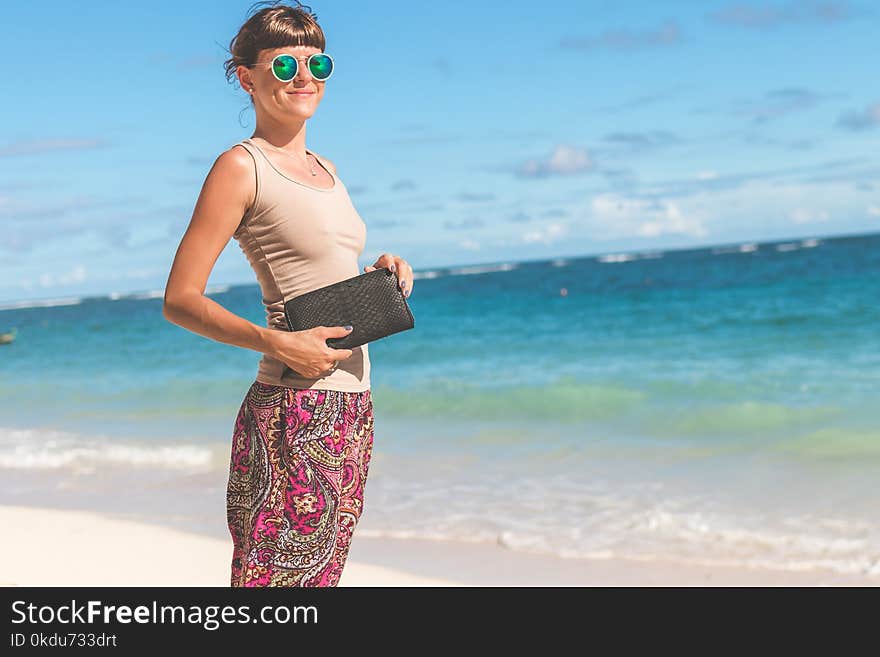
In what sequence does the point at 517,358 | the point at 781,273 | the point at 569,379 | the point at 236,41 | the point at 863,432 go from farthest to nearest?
the point at 781,273
the point at 517,358
the point at 569,379
the point at 863,432
the point at 236,41

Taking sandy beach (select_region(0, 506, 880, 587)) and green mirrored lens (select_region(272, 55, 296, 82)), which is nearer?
green mirrored lens (select_region(272, 55, 296, 82))

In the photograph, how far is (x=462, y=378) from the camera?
14.8 meters

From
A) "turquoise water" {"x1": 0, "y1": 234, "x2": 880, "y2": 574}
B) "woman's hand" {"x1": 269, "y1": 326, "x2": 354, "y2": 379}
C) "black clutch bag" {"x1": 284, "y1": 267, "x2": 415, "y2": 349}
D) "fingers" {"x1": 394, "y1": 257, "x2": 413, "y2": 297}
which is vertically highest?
"turquoise water" {"x1": 0, "y1": 234, "x2": 880, "y2": 574}

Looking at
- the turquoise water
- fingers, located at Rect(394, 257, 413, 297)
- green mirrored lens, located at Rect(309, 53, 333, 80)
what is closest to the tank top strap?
green mirrored lens, located at Rect(309, 53, 333, 80)

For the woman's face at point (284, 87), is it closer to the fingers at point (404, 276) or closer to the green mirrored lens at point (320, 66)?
the green mirrored lens at point (320, 66)

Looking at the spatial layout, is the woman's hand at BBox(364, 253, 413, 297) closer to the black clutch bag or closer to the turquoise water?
the black clutch bag

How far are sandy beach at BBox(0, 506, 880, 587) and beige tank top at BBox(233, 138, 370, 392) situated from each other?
2.77 metres

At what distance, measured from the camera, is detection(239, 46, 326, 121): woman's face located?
2201mm

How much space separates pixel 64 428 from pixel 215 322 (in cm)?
1045

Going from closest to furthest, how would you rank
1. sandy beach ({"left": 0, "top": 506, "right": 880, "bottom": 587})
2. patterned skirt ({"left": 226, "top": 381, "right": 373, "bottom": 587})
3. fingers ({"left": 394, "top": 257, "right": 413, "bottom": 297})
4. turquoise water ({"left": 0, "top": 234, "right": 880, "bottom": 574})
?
patterned skirt ({"left": 226, "top": 381, "right": 373, "bottom": 587}) → fingers ({"left": 394, "top": 257, "right": 413, "bottom": 297}) → sandy beach ({"left": 0, "top": 506, "right": 880, "bottom": 587}) → turquoise water ({"left": 0, "top": 234, "right": 880, "bottom": 574})

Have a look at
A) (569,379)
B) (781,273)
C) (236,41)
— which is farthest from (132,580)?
(781,273)

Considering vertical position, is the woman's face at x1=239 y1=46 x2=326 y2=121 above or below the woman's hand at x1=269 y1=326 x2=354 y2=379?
above
